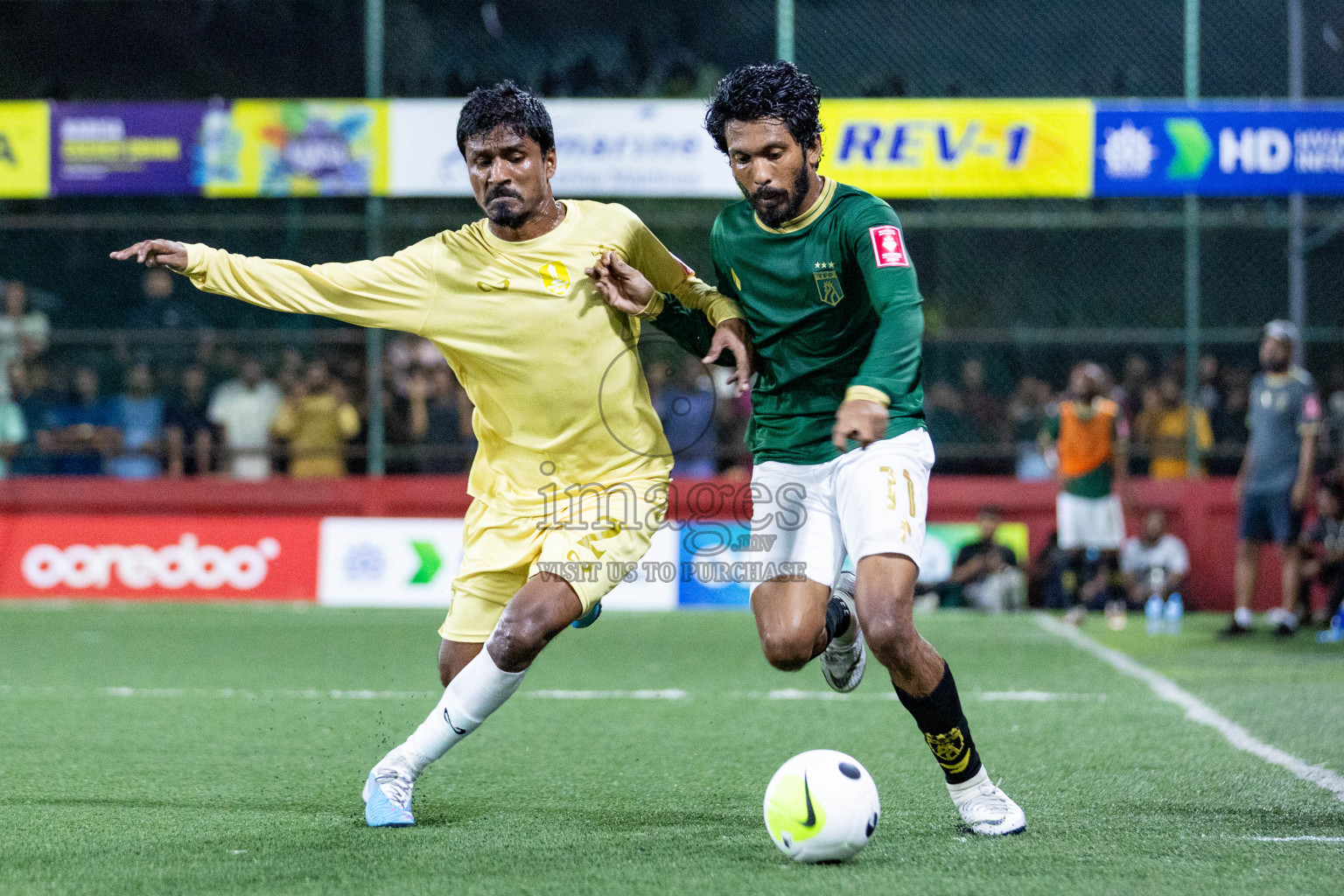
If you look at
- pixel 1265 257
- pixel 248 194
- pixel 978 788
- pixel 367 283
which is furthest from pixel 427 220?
pixel 978 788

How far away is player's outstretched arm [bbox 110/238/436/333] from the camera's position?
15.1 ft

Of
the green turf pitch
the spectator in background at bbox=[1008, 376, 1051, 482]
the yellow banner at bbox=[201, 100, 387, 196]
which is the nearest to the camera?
the green turf pitch

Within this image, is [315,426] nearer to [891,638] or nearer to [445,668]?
[445,668]

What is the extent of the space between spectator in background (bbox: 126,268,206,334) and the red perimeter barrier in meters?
1.63

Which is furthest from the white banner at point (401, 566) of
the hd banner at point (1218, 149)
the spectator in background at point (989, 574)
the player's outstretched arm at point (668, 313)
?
the player's outstretched arm at point (668, 313)

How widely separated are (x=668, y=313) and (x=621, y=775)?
1741mm

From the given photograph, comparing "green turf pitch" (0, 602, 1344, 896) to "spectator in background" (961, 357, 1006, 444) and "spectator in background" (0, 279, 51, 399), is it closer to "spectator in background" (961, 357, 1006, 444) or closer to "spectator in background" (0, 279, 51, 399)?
"spectator in background" (961, 357, 1006, 444)

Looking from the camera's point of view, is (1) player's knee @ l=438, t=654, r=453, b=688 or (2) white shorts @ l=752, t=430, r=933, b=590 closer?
(2) white shorts @ l=752, t=430, r=933, b=590

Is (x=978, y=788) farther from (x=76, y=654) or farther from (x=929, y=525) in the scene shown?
(x=929, y=525)

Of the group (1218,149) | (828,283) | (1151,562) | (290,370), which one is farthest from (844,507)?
(290,370)

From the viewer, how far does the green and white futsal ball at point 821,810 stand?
161 inches

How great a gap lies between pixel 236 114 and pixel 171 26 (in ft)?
12.8

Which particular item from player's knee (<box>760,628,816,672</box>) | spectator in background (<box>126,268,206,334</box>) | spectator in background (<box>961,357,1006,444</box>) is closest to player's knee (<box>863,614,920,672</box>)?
player's knee (<box>760,628,816,672</box>)

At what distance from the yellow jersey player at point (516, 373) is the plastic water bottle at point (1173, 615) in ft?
24.8
